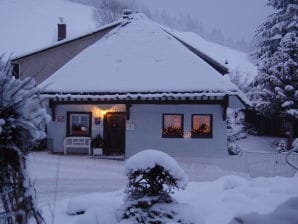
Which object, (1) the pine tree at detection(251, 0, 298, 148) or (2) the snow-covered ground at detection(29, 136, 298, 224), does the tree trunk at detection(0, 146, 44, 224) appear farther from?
(1) the pine tree at detection(251, 0, 298, 148)

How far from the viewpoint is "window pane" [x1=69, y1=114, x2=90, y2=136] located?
21.0m

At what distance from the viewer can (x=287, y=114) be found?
80.0ft

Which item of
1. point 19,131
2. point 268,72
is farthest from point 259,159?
point 19,131

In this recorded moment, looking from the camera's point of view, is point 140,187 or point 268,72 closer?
point 140,187

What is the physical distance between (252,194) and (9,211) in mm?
7080

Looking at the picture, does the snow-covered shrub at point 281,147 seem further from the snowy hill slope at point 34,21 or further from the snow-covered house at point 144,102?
the snowy hill slope at point 34,21

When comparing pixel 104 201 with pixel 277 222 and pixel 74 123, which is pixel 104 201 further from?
pixel 74 123

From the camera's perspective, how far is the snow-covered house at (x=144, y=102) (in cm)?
1964

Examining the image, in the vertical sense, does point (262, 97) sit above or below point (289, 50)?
below

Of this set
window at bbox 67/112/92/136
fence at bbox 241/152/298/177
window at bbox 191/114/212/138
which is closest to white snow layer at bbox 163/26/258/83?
window at bbox 191/114/212/138

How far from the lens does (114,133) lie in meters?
21.0

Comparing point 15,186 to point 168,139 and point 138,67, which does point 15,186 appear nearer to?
point 168,139

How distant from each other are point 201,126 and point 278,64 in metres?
7.56

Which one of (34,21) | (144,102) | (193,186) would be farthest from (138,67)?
(34,21)
